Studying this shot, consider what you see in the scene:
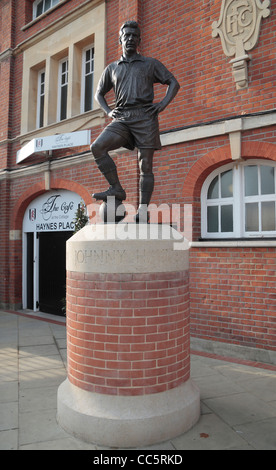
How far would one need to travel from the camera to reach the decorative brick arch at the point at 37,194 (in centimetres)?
811

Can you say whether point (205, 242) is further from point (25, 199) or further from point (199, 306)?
point (25, 199)

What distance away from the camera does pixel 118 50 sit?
7418 millimetres

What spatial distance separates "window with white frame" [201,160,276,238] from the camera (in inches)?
221

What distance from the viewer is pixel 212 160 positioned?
587cm

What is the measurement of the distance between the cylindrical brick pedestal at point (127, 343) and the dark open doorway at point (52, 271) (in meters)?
5.65

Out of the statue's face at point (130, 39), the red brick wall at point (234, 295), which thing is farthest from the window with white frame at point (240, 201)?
the statue's face at point (130, 39)

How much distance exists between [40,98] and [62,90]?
102 centimetres

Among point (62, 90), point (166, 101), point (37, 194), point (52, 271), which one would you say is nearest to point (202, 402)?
point (166, 101)

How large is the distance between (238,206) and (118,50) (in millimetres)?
4283

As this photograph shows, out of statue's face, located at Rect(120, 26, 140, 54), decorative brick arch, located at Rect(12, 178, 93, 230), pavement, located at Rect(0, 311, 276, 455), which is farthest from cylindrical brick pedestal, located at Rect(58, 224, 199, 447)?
decorative brick arch, located at Rect(12, 178, 93, 230)

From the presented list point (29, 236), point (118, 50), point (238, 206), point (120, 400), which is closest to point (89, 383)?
point (120, 400)

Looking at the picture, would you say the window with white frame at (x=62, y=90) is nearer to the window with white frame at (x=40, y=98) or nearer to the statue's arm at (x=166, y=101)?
the window with white frame at (x=40, y=98)

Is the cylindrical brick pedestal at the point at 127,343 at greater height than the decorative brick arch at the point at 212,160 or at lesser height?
lesser

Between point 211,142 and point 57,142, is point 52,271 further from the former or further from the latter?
point 211,142
